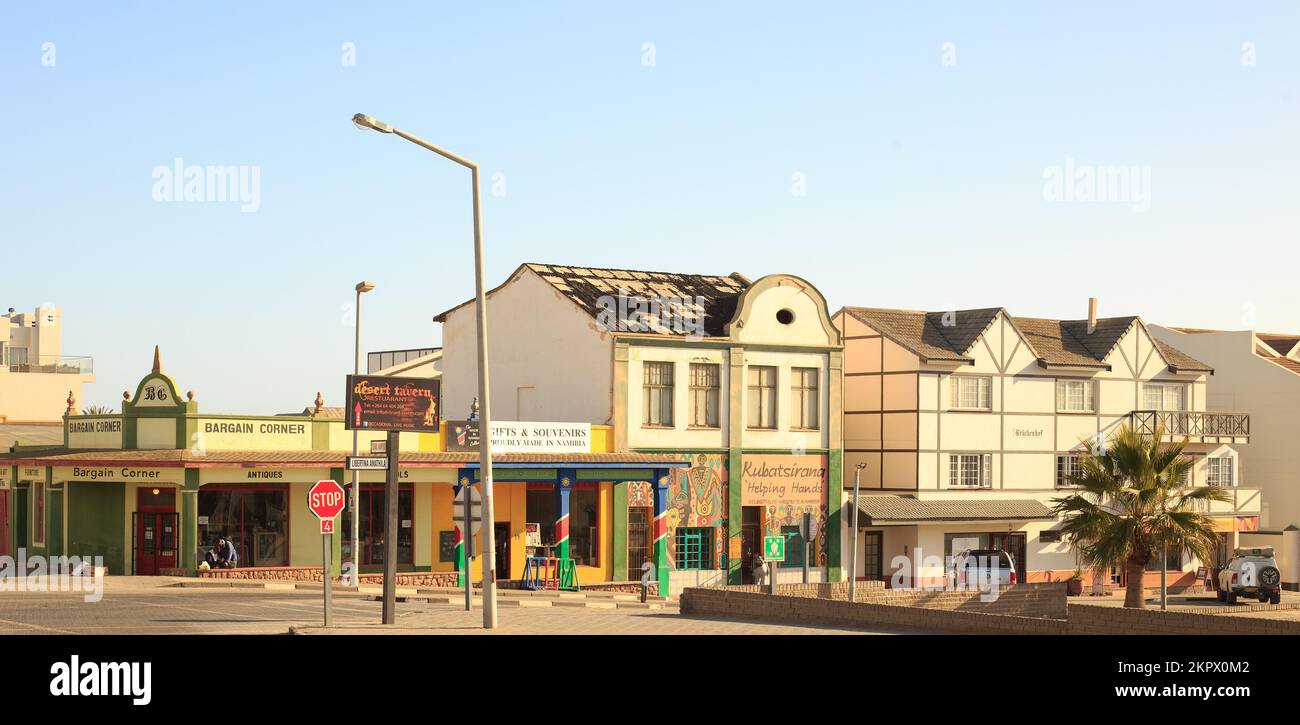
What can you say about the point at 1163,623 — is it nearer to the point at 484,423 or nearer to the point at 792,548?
the point at 484,423

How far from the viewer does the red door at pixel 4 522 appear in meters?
44.9

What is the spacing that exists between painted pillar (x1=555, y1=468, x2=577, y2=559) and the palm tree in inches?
529

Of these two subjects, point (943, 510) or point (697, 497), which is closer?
point (697, 497)

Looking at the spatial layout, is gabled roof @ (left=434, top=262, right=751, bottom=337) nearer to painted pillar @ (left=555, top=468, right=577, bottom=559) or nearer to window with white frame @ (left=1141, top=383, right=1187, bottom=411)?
painted pillar @ (left=555, top=468, right=577, bottom=559)

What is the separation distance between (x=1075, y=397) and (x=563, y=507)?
22.5 m

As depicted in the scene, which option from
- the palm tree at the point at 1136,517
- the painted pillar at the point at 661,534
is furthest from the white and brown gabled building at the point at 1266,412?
the painted pillar at the point at 661,534

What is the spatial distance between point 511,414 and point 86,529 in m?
13.9

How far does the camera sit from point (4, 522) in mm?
45156

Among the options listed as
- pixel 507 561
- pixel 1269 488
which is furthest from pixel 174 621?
pixel 1269 488

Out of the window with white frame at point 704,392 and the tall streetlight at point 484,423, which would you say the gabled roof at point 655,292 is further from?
the tall streetlight at point 484,423

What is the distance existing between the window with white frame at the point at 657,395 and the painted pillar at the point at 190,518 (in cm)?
1362

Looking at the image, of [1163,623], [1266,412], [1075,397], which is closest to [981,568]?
[1075,397]

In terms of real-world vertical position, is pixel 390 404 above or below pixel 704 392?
below

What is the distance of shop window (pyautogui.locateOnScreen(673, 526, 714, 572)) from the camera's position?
47.4m
